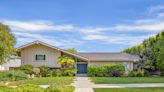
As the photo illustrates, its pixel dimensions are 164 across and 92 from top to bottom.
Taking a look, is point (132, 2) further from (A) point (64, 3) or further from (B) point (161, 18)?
(B) point (161, 18)

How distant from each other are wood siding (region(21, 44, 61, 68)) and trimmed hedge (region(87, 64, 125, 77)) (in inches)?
210

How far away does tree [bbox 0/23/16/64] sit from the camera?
28.6 m

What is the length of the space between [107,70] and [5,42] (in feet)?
61.5

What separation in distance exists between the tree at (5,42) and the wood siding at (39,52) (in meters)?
15.9

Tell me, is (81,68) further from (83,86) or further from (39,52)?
(83,86)

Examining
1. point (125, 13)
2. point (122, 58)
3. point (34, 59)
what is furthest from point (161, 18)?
point (34, 59)

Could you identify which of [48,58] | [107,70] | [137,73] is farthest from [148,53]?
[48,58]

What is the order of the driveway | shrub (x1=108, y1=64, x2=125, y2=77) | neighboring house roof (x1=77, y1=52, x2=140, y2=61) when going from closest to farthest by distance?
the driveway < shrub (x1=108, y1=64, x2=125, y2=77) < neighboring house roof (x1=77, y1=52, x2=140, y2=61)

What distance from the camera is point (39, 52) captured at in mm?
47875

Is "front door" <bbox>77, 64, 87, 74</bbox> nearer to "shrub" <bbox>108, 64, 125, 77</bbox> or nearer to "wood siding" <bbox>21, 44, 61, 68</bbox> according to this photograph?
"wood siding" <bbox>21, 44, 61, 68</bbox>

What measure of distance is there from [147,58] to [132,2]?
2836 centimetres

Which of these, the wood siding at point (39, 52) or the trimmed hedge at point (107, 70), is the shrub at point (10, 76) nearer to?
the wood siding at point (39, 52)

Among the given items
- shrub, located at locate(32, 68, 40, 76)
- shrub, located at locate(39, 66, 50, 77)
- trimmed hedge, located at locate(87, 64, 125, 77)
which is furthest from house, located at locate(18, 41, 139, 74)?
shrub, located at locate(32, 68, 40, 76)

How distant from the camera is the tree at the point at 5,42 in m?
28.6
